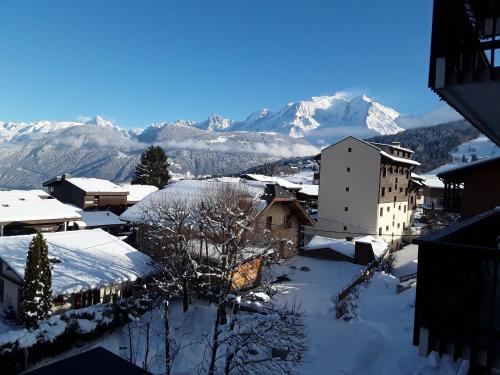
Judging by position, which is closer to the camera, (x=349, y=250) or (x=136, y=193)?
(x=349, y=250)

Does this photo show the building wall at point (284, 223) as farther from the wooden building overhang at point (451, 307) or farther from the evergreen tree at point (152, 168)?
the evergreen tree at point (152, 168)

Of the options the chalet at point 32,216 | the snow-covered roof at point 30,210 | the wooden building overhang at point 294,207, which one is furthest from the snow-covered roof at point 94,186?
the wooden building overhang at point 294,207

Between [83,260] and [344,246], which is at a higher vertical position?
[83,260]

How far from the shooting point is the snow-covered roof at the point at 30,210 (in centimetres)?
3011

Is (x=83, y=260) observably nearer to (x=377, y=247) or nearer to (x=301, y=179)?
(x=377, y=247)

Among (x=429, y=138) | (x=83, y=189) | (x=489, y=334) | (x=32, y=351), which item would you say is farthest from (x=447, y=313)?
(x=429, y=138)

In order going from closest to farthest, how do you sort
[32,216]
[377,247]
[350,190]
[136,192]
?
[377,247] → [32,216] → [350,190] → [136,192]

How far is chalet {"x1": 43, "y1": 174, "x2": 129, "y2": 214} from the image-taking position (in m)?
47.6

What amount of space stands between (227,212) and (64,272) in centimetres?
842

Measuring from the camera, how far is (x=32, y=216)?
30.6 metres

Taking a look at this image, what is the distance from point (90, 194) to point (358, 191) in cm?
3146

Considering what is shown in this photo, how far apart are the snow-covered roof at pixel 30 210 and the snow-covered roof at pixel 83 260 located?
8.79 metres

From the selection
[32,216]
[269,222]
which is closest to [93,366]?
[269,222]

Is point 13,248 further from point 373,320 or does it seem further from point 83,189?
point 83,189
